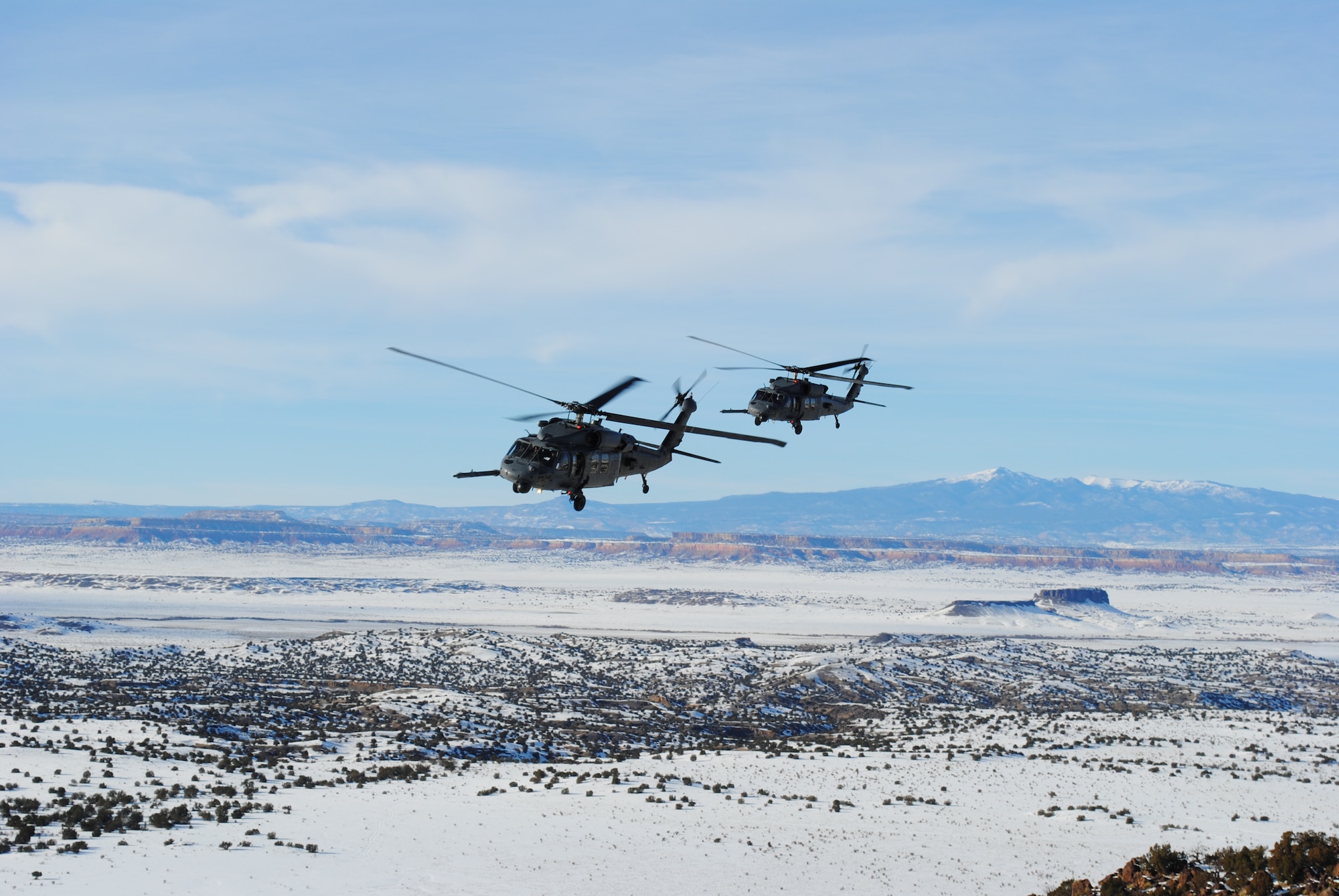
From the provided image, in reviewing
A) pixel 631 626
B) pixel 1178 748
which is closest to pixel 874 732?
pixel 1178 748

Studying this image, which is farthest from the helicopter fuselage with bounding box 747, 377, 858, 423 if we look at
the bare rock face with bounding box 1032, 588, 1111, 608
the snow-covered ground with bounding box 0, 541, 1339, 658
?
the bare rock face with bounding box 1032, 588, 1111, 608

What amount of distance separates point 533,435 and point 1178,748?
43599 millimetres

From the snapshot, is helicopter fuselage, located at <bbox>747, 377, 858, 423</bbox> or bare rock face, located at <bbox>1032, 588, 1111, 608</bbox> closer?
helicopter fuselage, located at <bbox>747, 377, 858, 423</bbox>

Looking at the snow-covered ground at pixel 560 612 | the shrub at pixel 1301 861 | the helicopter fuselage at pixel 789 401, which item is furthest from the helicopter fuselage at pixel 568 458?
the snow-covered ground at pixel 560 612

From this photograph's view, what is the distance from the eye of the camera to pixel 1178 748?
54406 mm

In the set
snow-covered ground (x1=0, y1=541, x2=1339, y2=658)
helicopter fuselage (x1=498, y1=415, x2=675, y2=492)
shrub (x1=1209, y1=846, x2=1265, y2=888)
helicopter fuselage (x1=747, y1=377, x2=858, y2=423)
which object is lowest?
snow-covered ground (x1=0, y1=541, x2=1339, y2=658)

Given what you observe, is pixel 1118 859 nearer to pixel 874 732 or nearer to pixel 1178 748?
pixel 1178 748

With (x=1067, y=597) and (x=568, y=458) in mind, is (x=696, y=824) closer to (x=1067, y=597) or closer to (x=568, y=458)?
(x=568, y=458)

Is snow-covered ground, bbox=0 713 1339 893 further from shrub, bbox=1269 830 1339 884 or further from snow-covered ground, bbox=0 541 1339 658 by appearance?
snow-covered ground, bbox=0 541 1339 658

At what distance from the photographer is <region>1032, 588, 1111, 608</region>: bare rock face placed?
534ft

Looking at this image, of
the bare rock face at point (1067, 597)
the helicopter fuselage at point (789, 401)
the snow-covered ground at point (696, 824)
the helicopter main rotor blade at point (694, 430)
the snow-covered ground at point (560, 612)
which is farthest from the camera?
the bare rock face at point (1067, 597)

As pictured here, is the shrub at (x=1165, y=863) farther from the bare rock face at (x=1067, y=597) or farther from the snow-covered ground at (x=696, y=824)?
the bare rock face at (x=1067, y=597)

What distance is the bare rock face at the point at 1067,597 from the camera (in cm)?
16262

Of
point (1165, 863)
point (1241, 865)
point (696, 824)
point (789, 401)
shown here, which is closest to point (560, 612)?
point (696, 824)
